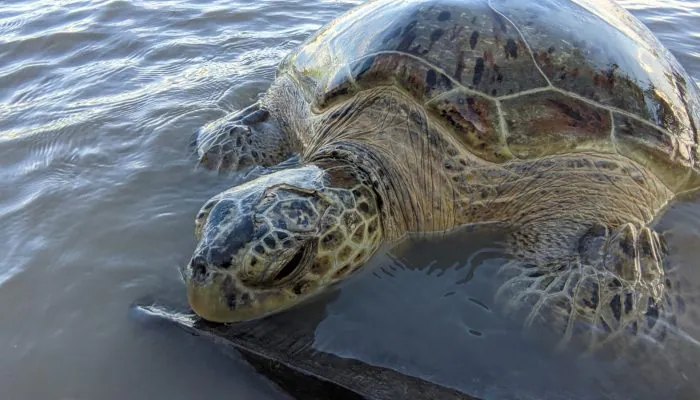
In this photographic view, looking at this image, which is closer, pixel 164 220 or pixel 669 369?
pixel 669 369

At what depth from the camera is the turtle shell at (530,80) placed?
274 centimetres

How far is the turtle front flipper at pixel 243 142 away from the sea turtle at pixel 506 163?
526 millimetres

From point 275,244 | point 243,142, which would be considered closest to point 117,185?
point 243,142

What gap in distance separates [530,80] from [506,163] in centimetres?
46

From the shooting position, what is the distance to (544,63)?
9.20 ft

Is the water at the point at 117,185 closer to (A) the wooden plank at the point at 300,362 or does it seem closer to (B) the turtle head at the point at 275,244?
(A) the wooden plank at the point at 300,362

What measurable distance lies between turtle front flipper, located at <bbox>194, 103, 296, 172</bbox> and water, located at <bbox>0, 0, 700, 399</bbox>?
126 millimetres

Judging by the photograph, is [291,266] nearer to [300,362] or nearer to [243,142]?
[300,362]

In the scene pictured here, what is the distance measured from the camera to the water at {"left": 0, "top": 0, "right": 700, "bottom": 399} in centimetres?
209

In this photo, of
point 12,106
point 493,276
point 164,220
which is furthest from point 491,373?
Result: point 12,106

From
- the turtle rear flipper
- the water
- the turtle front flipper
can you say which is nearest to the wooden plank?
the water

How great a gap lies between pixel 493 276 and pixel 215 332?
4.40 ft

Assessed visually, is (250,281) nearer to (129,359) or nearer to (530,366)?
(129,359)

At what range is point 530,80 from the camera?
2771 mm
